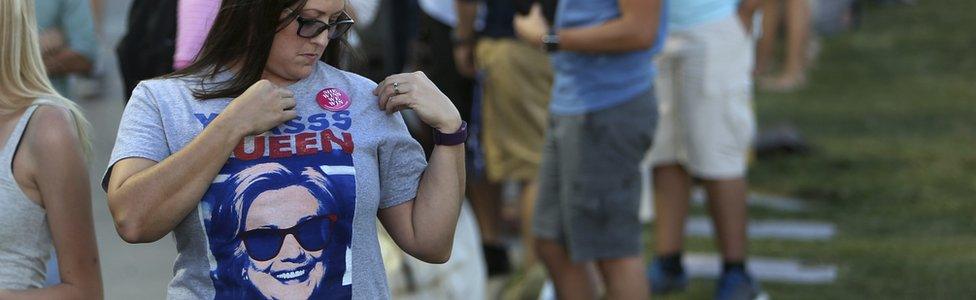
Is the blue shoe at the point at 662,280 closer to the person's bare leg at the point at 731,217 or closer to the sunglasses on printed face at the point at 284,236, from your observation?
the person's bare leg at the point at 731,217

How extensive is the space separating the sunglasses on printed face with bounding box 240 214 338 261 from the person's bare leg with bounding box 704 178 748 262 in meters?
3.28

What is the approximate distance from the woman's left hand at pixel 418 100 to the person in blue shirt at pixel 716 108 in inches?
118

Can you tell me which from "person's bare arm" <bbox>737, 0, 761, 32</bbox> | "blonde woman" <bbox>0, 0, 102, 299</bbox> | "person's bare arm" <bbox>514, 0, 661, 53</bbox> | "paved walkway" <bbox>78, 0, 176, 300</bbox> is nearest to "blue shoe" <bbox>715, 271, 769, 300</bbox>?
"person's bare arm" <bbox>737, 0, 761, 32</bbox>

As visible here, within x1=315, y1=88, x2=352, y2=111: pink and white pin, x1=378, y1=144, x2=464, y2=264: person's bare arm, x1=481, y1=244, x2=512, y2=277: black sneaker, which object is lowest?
x1=481, y1=244, x2=512, y2=277: black sneaker

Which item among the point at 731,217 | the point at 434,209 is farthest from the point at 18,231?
the point at 731,217

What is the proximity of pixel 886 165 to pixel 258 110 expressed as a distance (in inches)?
292

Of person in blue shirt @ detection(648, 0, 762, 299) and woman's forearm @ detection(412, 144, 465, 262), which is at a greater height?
woman's forearm @ detection(412, 144, 465, 262)

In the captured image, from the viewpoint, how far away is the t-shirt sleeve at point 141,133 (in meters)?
2.44

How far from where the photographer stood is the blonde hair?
2910 millimetres

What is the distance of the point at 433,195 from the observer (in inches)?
104

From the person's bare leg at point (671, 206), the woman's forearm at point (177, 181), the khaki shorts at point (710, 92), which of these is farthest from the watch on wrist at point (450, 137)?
the person's bare leg at point (671, 206)

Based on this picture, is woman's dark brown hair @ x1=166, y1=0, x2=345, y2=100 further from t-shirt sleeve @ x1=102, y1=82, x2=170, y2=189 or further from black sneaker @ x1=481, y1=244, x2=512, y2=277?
black sneaker @ x1=481, y1=244, x2=512, y2=277

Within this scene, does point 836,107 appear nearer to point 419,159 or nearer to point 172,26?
point 172,26

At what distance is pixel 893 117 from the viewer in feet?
37.2
